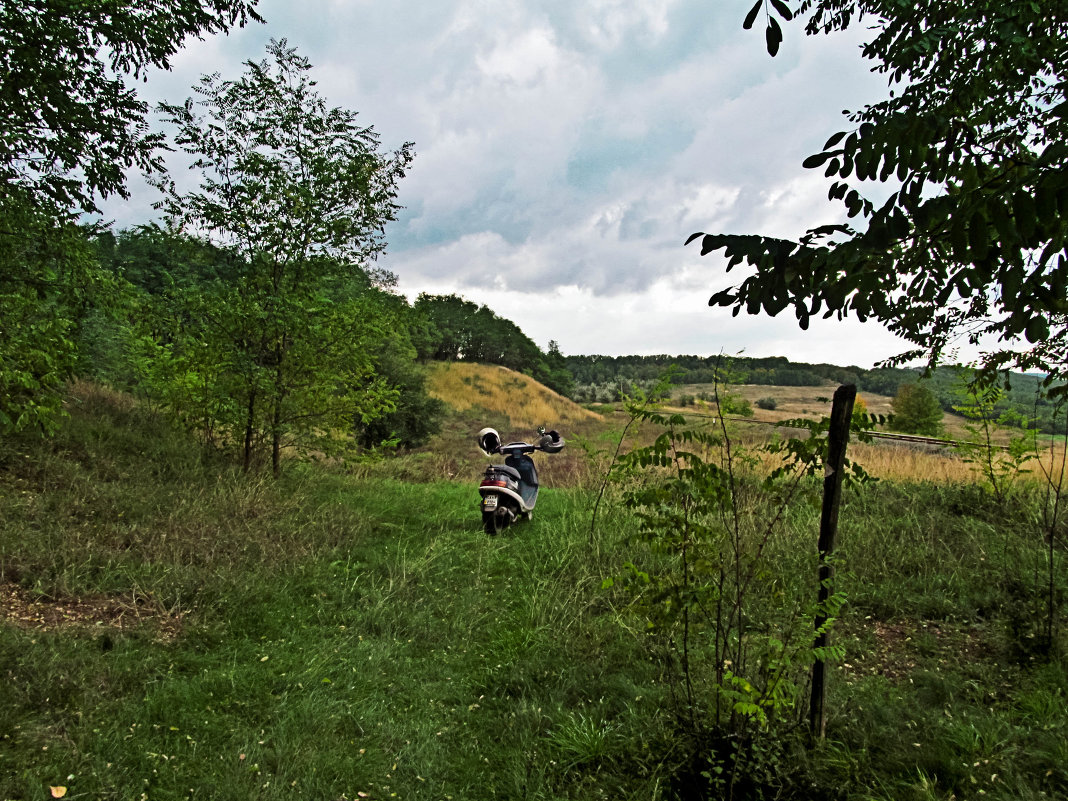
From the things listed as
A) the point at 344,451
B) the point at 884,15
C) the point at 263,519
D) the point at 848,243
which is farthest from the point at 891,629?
the point at 344,451

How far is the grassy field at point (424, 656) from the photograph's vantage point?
2.33 meters

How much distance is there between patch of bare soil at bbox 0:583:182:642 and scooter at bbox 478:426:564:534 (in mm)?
3552

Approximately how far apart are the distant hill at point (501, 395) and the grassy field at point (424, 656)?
2312 centimetres

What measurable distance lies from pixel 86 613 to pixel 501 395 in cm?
3241

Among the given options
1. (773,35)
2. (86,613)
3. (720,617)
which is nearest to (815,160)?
(773,35)

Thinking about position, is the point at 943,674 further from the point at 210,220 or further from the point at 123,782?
the point at 210,220

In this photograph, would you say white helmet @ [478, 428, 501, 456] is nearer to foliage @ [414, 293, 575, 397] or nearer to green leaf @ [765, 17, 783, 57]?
green leaf @ [765, 17, 783, 57]

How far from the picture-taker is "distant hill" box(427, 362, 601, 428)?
32.2m

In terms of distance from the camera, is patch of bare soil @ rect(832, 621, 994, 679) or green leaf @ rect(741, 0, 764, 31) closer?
green leaf @ rect(741, 0, 764, 31)

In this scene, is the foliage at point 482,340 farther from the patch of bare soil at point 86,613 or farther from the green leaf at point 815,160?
the green leaf at point 815,160

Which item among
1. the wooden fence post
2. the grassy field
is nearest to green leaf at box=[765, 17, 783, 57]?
the wooden fence post

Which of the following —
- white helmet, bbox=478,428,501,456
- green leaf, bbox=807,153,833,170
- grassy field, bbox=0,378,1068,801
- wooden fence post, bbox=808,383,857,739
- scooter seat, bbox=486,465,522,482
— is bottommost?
grassy field, bbox=0,378,1068,801

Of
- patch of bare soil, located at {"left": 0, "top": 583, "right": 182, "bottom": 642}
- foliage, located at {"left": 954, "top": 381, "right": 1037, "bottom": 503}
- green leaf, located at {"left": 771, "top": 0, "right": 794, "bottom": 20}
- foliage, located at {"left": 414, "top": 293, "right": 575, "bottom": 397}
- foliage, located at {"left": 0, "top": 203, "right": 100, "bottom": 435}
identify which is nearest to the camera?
green leaf, located at {"left": 771, "top": 0, "right": 794, "bottom": 20}

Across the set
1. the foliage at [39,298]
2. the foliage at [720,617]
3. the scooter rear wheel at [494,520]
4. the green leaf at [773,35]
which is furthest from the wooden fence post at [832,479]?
the foliage at [39,298]
